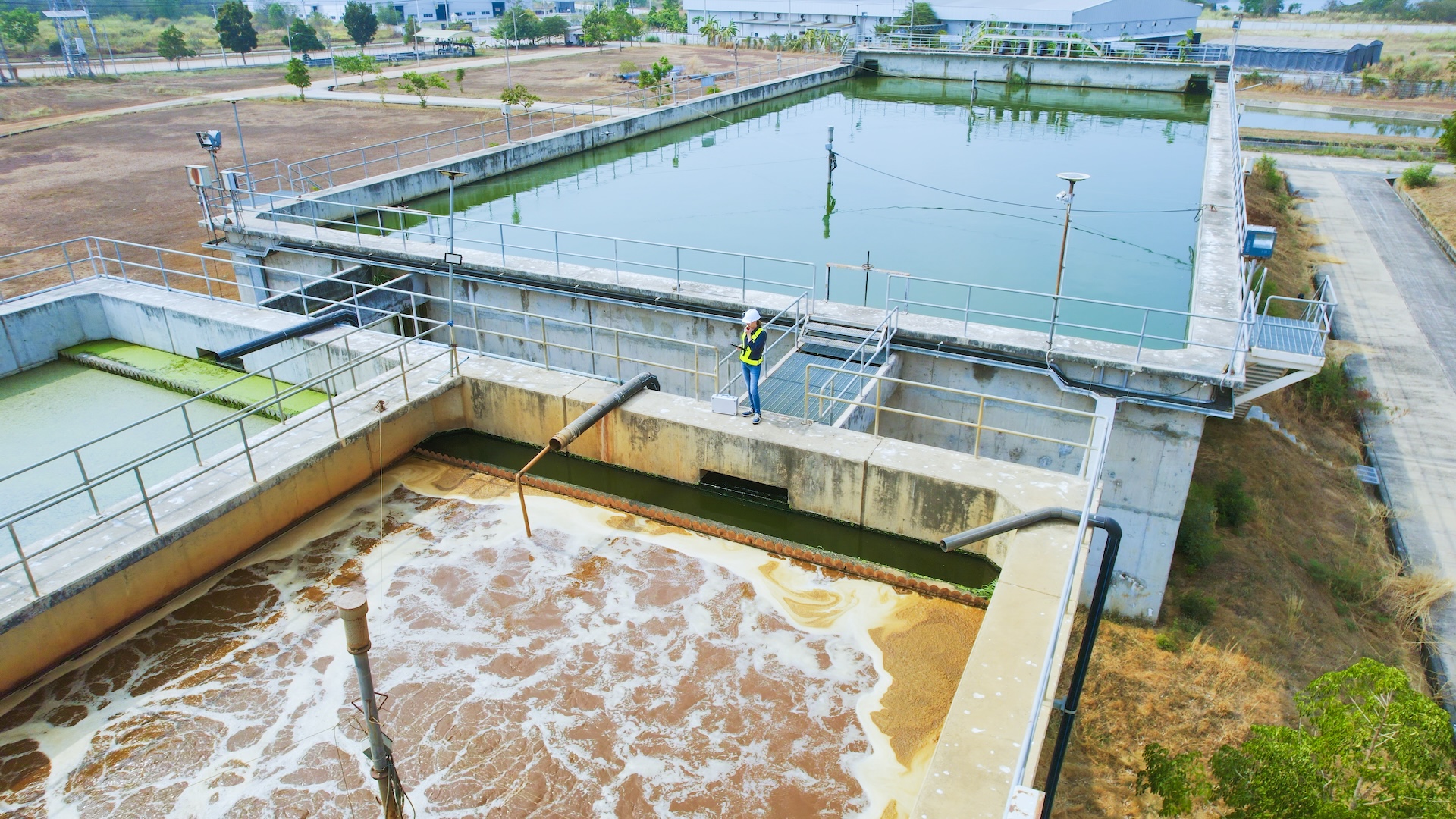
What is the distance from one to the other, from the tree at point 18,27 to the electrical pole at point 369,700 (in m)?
80.9

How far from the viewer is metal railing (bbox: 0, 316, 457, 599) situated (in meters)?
8.02

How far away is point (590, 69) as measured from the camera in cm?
5709

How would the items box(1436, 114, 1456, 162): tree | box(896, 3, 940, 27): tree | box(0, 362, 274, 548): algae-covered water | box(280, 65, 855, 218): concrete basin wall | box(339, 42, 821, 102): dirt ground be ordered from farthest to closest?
box(896, 3, 940, 27): tree, box(339, 42, 821, 102): dirt ground, box(1436, 114, 1456, 162): tree, box(280, 65, 855, 218): concrete basin wall, box(0, 362, 274, 548): algae-covered water

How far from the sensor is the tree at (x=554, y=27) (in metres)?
76.1

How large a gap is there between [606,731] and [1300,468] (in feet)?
60.3

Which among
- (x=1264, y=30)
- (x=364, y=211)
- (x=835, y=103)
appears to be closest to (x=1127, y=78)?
(x=835, y=103)

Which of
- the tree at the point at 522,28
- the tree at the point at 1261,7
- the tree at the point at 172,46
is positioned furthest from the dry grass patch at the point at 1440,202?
the tree at the point at 1261,7

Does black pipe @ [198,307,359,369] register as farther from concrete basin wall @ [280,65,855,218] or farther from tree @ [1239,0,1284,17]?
tree @ [1239,0,1284,17]

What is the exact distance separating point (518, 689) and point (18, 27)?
3164 inches

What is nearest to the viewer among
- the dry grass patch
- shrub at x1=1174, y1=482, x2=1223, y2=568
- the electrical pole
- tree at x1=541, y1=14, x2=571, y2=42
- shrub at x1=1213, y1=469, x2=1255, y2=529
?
the electrical pole

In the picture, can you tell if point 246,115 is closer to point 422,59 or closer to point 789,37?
point 422,59

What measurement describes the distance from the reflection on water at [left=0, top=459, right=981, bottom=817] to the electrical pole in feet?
5.66

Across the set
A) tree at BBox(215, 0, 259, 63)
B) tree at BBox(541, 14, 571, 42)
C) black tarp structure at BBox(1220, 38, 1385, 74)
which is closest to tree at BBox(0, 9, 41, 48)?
tree at BBox(215, 0, 259, 63)

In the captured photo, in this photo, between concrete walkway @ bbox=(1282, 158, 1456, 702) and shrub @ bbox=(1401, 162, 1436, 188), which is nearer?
concrete walkway @ bbox=(1282, 158, 1456, 702)
